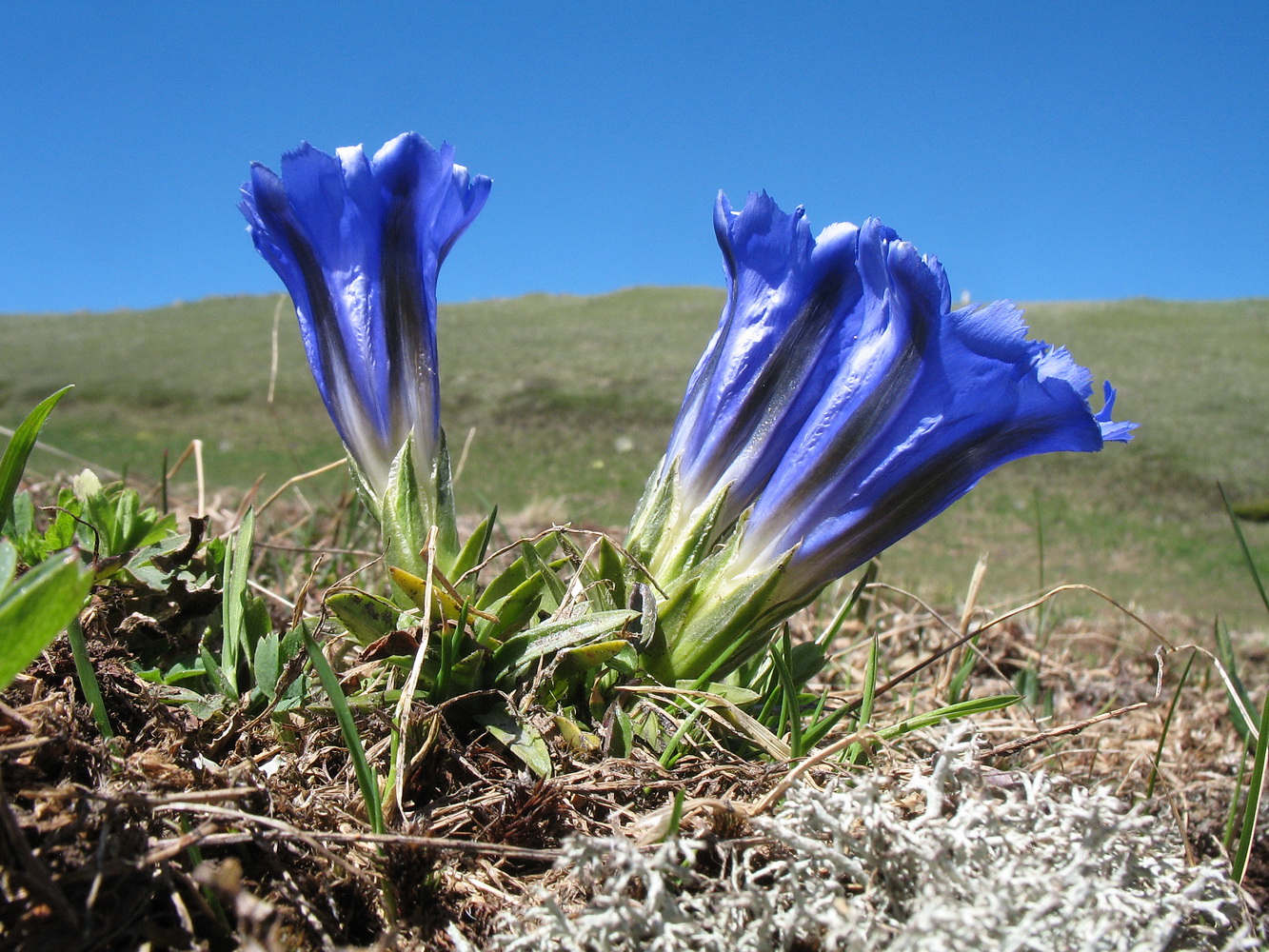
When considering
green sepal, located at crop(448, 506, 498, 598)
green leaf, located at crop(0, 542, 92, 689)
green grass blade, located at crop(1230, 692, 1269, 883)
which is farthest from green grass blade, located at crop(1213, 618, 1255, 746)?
green leaf, located at crop(0, 542, 92, 689)

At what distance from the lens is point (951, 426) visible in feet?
4.37

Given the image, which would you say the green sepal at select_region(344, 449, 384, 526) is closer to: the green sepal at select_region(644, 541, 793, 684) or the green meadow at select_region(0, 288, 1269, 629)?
the green sepal at select_region(644, 541, 793, 684)

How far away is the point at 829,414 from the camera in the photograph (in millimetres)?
1377

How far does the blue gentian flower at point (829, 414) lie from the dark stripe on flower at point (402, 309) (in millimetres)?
435

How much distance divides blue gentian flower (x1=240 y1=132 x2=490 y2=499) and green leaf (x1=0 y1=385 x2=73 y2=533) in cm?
42

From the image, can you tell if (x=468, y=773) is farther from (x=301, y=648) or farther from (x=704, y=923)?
(x=704, y=923)

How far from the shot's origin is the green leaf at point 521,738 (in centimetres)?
119

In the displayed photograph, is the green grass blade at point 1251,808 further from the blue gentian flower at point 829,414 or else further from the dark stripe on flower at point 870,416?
the dark stripe on flower at point 870,416

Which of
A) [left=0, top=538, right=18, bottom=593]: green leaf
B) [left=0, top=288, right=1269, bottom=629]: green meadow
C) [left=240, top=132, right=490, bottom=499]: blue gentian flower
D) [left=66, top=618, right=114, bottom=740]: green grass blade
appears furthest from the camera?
[left=0, top=288, right=1269, bottom=629]: green meadow

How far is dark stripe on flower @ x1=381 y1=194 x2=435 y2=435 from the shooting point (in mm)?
1445

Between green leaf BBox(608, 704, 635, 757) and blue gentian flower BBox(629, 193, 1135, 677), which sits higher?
blue gentian flower BBox(629, 193, 1135, 677)

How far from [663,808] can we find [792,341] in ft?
2.35

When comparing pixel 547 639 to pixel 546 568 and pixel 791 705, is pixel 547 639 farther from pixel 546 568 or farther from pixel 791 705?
pixel 791 705

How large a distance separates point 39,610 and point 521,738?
0.62 metres
